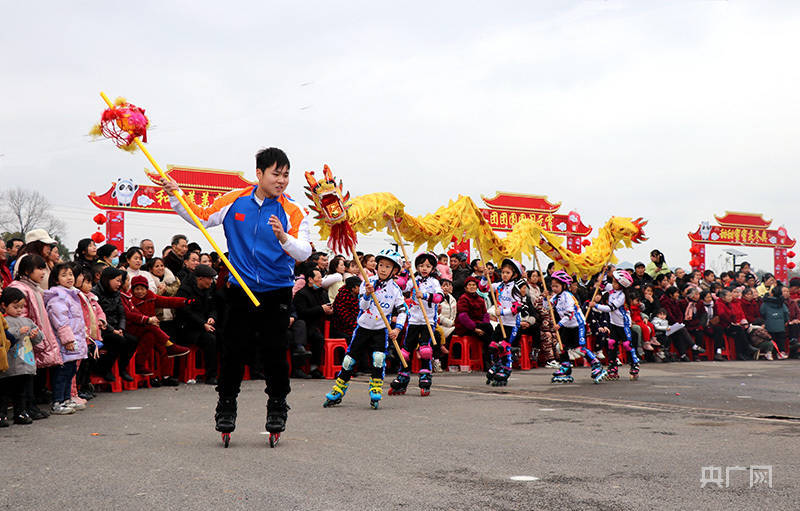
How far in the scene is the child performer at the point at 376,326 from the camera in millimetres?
9094

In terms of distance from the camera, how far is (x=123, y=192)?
23.8 m

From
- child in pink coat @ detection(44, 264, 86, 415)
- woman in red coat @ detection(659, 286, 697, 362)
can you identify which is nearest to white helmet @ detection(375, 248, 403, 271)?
child in pink coat @ detection(44, 264, 86, 415)

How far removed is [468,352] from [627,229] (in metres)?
4.19

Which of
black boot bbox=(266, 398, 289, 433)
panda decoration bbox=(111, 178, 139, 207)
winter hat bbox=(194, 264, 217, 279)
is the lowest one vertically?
black boot bbox=(266, 398, 289, 433)

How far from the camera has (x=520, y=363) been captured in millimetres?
16281

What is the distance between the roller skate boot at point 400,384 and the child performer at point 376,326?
98cm

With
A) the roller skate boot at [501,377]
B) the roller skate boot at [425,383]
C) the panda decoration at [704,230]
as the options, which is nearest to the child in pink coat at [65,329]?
the roller skate boot at [425,383]

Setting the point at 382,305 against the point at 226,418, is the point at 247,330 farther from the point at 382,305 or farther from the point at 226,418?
the point at 382,305

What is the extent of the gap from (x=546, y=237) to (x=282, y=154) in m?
7.16

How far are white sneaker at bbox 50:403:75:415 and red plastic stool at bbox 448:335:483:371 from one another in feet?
27.9

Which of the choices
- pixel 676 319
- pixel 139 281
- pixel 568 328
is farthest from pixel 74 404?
pixel 676 319

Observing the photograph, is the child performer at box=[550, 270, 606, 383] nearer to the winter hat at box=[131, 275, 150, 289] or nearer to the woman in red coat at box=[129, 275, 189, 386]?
the woman in red coat at box=[129, 275, 189, 386]

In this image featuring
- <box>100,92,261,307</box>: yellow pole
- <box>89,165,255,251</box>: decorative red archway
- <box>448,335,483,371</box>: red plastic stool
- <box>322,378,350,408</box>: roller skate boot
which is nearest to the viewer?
<box>100,92,261,307</box>: yellow pole

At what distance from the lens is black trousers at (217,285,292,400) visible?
6.11 metres
